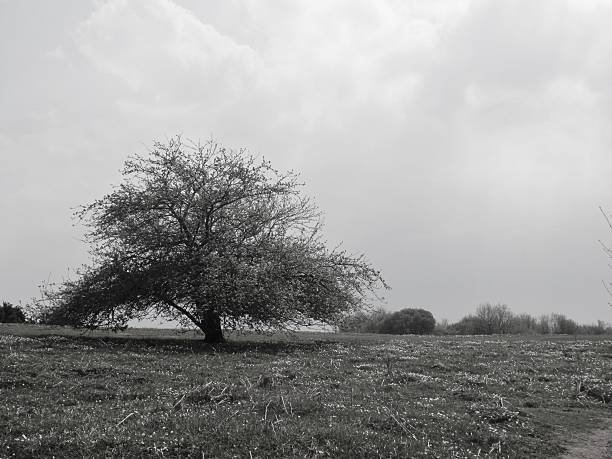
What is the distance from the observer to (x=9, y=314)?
61.1 metres

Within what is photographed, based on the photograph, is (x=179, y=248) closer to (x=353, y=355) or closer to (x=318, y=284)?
(x=318, y=284)

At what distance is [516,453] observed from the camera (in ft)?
36.9

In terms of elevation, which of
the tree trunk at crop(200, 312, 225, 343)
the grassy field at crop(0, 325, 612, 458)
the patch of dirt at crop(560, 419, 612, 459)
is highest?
the tree trunk at crop(200, 312, 225, 343)

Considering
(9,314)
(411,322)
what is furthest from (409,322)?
(9,314)

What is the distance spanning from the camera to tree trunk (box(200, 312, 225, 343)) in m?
32.0

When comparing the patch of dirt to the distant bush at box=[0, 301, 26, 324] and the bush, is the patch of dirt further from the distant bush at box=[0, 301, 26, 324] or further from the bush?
the bush

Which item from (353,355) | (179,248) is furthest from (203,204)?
(353,355)

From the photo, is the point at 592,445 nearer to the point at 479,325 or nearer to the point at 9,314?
the point at 9,314

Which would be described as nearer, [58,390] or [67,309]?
[58,390]

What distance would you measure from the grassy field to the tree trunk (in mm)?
7326

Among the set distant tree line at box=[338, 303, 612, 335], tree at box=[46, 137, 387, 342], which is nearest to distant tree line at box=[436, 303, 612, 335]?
distant tree line at box=[338, 303, 612, 335]

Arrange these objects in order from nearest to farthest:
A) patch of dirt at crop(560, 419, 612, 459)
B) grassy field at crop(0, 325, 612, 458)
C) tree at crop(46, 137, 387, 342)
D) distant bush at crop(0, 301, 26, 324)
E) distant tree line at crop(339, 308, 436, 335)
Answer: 1. grassy field at crop(0, 325, 612, 458)
2. patch of dirt at crop(560, 419, 612, 459)
3. tree at crop(46, 137, 387, 342)
4. distant bush at crop(0, 301, 26, 324)
5. distant tree line at crop(339, 308, 436, 335)

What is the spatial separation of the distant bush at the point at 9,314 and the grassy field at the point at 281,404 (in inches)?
1646

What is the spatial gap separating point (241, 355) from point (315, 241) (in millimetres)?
11098
